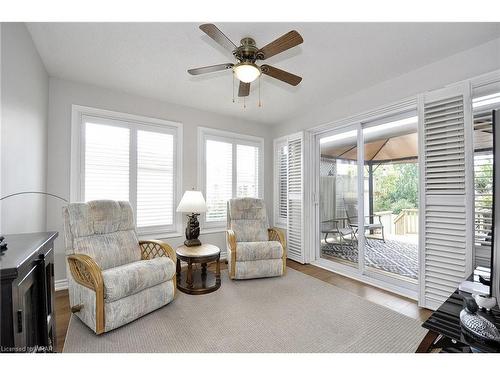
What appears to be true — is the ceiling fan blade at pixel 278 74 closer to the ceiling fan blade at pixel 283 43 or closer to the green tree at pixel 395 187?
the ceiling fan blade at pixel 283 43

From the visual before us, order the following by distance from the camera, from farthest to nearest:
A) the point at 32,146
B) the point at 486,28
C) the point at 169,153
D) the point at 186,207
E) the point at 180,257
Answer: the point at 169,153 < the point at 186,207 < the point at 180,257 < the point at 32,146 < the point at 486,28

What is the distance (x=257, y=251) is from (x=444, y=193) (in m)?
2.19

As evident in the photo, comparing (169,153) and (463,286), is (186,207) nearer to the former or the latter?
(169,153)

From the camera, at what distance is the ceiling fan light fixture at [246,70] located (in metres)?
1.83

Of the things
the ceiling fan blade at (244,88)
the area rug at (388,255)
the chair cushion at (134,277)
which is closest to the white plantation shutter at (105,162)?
the chair cushion at (134,277)

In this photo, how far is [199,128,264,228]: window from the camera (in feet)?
13.0

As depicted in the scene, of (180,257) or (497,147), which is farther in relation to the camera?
(180,257)

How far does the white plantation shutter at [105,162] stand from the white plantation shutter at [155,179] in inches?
7.4

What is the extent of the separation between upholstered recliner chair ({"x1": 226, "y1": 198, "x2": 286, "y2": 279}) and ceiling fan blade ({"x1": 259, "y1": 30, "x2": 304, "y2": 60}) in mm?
2255

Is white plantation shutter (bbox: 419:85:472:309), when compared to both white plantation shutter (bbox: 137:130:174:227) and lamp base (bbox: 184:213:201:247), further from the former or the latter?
white plantation shutter (bbox: 137:130:174:227)

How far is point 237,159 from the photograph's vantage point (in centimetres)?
430

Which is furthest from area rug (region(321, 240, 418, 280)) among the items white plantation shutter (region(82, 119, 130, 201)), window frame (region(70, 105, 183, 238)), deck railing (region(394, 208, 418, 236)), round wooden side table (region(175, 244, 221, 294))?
white plantation shutter (region(82, 119, 130, 201))
